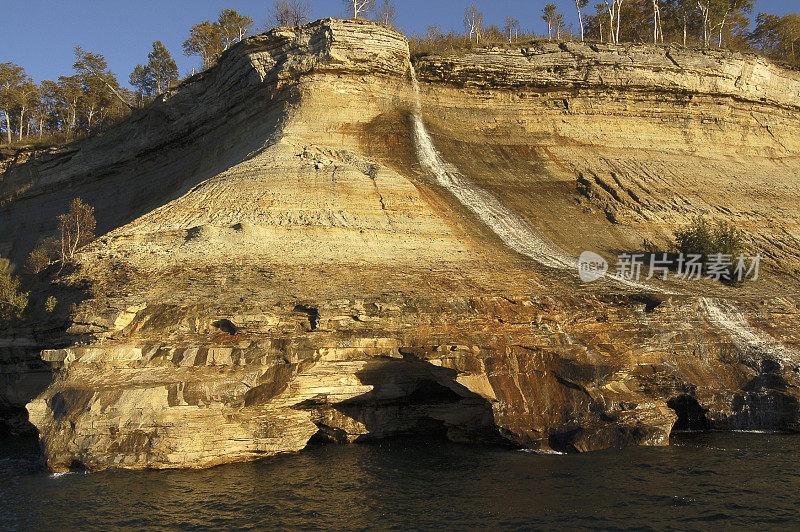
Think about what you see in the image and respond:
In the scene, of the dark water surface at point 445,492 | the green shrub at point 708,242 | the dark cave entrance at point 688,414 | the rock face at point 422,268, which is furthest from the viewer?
the green shrub at point 708,242

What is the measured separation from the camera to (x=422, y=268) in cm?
1680

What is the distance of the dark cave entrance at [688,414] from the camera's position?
1454cm

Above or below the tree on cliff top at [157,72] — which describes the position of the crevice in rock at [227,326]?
below

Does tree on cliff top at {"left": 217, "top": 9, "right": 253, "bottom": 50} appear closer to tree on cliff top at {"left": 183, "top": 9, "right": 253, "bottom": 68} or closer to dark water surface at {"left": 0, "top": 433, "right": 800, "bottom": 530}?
tree on cliff top at {"left": 183, "top": 9, "right": 253, "bottom": 68}

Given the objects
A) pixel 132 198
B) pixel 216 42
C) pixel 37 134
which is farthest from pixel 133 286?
pixel 37 134

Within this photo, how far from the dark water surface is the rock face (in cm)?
90

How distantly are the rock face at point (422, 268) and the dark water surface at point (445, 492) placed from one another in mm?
904

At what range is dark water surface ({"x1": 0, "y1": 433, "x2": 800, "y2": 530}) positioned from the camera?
9547 millimetres

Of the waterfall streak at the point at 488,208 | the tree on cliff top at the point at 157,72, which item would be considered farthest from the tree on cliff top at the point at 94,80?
the waterfall streak at the point at 488,208

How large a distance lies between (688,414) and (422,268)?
25.7ft

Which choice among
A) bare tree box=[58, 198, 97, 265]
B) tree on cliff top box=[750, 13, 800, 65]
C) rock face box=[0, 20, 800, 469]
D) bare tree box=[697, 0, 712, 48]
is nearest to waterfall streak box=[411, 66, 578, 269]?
rock face box=[0, 20, 800, 469]

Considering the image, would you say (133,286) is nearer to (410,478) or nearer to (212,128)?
(410,478)

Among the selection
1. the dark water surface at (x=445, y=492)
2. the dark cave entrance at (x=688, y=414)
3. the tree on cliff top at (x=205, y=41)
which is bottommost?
the dark water surface at (x=445, y=492)

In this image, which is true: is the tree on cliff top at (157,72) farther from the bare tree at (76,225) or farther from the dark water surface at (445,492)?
the dark water surface at (445,492)
